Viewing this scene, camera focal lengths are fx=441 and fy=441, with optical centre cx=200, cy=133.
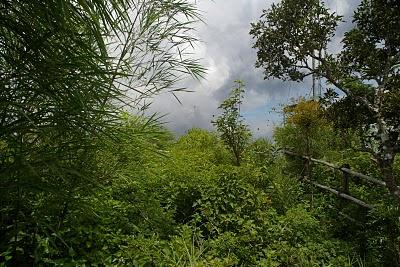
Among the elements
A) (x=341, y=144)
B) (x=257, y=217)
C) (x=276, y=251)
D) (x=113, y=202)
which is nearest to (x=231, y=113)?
(x=341, y=144)

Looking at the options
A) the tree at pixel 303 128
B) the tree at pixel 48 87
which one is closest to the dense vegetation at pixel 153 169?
the tree at pixel 48 87

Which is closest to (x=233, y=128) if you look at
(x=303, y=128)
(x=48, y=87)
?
(x=303, y=128)

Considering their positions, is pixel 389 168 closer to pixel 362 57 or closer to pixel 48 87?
pixel 362 57

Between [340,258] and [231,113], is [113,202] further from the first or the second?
[231,113]

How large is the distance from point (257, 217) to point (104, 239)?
76.4 inches

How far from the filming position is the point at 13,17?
5.76ft

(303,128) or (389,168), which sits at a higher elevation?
(303,128)

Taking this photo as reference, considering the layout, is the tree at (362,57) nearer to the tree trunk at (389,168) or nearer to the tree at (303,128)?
the tree trunk at (389,168)

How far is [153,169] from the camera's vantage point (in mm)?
4660

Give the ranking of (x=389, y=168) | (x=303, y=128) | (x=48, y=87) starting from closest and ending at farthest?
(x=48, y=87)
(x=389, y=168)
(x=303, y=128)

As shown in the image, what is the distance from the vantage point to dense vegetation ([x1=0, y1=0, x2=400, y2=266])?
194 centimetres

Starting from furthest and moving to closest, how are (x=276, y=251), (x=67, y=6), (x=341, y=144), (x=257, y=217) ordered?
(x=341, y=144)
(x=257, y=217)
(x=276, y=251)
(x=67, y=6)

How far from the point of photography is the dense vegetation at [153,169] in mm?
1938

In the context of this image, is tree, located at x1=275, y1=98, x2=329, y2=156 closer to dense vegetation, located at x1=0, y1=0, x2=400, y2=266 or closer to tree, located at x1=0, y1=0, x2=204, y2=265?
dense vegetation, located at x1=0, y1=0, x2=400, y2=266
